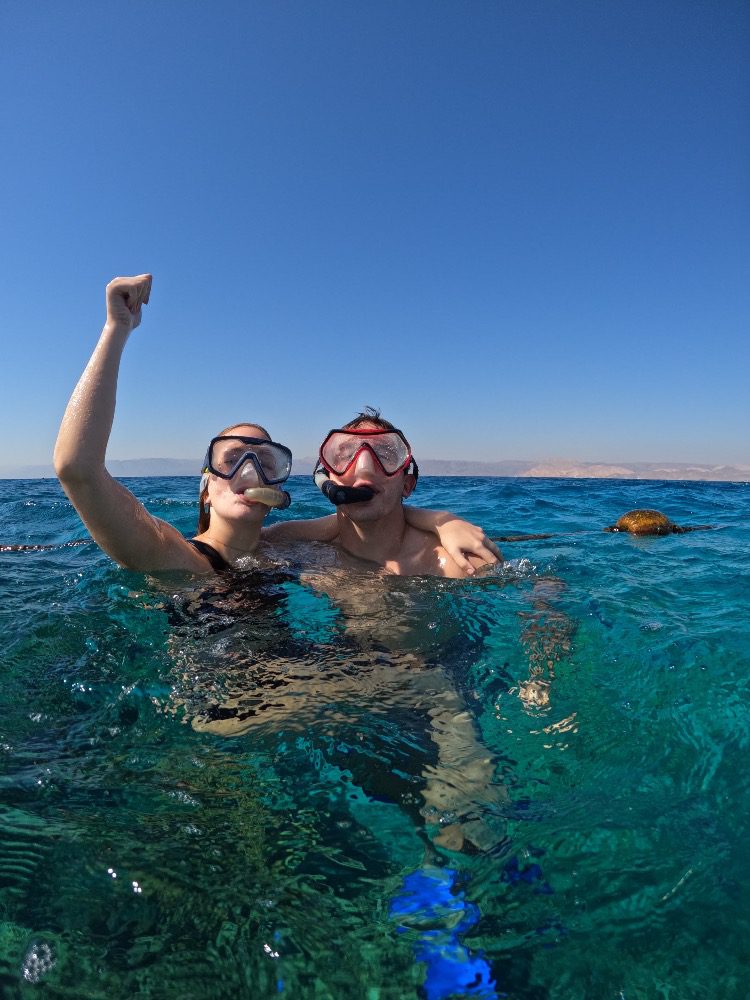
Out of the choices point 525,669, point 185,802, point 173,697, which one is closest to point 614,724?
point 525,669

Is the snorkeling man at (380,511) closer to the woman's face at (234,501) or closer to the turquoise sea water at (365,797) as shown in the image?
the turquoise sea water at (365,797)

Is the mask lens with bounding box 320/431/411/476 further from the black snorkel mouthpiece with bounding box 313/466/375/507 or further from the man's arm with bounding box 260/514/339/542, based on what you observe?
the man's arm with bounding box 260/514/339/542

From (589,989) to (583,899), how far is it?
0.24 meters

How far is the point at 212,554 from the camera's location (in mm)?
3361

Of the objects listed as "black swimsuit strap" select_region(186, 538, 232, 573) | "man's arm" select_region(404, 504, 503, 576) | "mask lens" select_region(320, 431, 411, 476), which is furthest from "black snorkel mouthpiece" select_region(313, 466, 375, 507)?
"black swimsuit strap" select_region(186, 538, 232, 573)

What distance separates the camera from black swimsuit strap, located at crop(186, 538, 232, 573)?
3.30 meters

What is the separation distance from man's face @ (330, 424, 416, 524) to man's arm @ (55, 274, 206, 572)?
4.29ft

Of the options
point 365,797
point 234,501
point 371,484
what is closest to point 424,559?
point 371,484

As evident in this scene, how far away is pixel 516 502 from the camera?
44.3ft

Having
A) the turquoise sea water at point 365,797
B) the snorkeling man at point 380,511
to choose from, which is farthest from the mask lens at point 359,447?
the turquoise sea water at point 365,797

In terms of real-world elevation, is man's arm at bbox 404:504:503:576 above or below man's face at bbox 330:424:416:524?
below

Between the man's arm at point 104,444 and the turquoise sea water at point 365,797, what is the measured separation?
0.59 m

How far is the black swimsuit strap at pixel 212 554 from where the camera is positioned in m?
3.30

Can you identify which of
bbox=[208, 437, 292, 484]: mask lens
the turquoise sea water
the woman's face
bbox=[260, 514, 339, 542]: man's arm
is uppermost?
bbox=[208, 437, 292, 484]: mask lens
